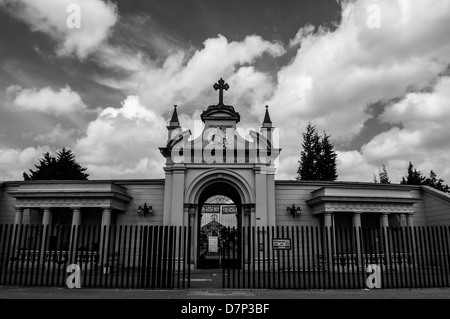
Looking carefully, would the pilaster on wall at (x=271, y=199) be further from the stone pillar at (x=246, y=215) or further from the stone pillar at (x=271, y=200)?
the stone pillar at (x=246, y=215)

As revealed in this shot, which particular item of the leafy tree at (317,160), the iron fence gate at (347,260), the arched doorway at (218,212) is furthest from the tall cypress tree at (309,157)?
the iron fence gate at (347,260)

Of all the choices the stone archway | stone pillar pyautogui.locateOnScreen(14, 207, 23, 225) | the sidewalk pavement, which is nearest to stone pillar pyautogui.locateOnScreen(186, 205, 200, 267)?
the stone archway

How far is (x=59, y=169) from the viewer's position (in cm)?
3978

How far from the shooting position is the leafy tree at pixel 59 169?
39.3 m

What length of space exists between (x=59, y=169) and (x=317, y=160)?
3118 cm

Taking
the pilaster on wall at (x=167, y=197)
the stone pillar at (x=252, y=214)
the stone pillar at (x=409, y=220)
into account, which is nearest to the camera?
the stone pillar at (x=252, y=214)

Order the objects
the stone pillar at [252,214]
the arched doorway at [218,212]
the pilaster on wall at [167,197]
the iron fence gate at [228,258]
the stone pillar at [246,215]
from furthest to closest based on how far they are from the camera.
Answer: the arched doorway at [218,212], the stone pillar at [246,215], the pilaster on wall at [167,197], the stone pillar at [252,214], the iron fence gate at [228,258]

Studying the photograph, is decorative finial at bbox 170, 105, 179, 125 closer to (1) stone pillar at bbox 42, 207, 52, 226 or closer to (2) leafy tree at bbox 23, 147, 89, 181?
(1) stone pillar at bbox 42, 207, 52, 226

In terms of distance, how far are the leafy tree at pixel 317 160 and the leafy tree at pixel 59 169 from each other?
27612 mm

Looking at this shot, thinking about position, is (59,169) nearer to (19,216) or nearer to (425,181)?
(19,216)

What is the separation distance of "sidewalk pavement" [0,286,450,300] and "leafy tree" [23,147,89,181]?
96.2ft
